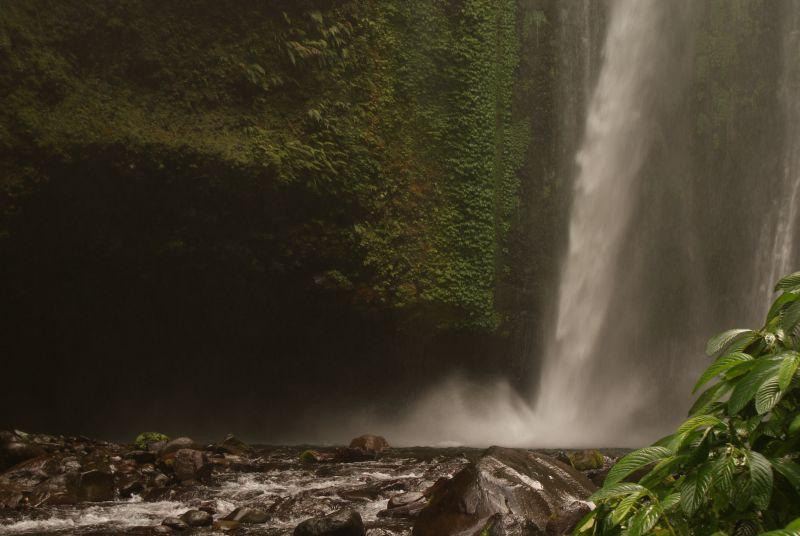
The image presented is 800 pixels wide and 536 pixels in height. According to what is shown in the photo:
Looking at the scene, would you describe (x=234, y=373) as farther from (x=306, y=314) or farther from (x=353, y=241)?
(x=353, y=241)

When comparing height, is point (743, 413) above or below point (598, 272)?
below

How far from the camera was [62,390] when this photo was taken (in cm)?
1214

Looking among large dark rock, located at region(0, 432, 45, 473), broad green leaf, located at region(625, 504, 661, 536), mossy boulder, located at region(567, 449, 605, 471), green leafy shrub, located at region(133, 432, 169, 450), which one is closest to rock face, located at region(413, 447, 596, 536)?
mossy boulder, located at region(567, 449, 605, 471)

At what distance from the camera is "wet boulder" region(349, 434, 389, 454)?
421 inches

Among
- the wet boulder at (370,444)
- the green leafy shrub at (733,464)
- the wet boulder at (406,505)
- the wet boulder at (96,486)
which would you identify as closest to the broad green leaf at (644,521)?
the green leafy shrub at (733,464)

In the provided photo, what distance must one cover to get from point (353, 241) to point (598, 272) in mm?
6175

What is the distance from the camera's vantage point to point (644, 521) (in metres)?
1.34

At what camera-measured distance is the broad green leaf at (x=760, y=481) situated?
4.18ft

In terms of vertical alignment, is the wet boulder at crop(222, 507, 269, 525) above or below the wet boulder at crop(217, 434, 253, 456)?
below

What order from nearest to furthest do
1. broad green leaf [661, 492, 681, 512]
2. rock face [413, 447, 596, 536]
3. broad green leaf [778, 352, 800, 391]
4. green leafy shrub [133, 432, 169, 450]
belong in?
broad green leaf [778, 352, 800, 391] < broad green leaf [661, 492, 681, 512] < rock face [413, 447, 596, 536] < green leafy shrub [133, 432, 169, 450]

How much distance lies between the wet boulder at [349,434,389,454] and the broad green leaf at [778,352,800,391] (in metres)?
9.57

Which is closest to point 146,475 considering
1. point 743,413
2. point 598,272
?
point 743,413

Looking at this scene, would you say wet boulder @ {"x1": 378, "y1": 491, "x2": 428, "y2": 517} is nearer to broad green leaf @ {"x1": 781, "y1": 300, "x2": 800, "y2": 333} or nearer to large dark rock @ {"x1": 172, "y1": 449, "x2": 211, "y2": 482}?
large dark rock @ {"x1": 172, "y1": 449, "x2": 211, "y2": 482}

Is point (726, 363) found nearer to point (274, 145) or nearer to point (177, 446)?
point (177, 446)
